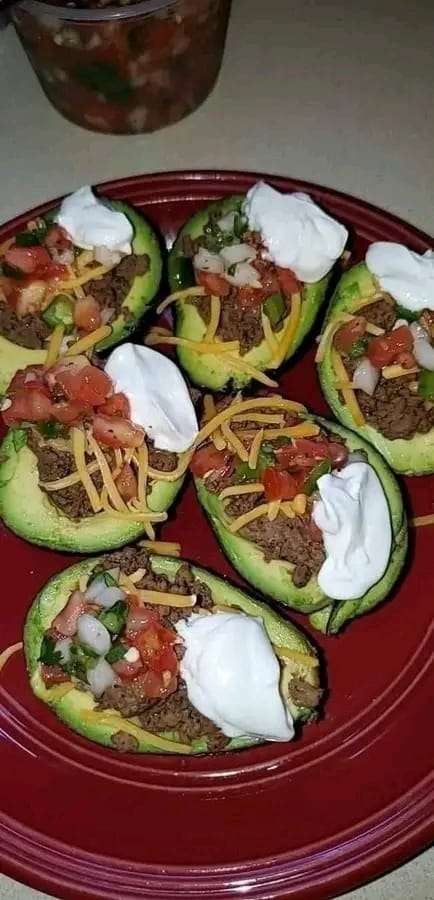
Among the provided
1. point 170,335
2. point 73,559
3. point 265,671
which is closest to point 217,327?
point 170,335

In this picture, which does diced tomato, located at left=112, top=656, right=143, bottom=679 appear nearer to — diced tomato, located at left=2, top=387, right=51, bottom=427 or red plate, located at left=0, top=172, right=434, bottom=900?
red plate, located at left=0, top=172, right=434, bottom=900

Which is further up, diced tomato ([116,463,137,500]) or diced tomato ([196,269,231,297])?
diced tomato ([196,269,231,297])

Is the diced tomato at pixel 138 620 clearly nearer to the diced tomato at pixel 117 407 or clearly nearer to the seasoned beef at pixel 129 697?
the seasoned beef at pixel 129 697

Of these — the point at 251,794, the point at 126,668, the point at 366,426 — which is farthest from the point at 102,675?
the point at 366,426

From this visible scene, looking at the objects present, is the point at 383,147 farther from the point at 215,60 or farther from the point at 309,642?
the point at 309,642

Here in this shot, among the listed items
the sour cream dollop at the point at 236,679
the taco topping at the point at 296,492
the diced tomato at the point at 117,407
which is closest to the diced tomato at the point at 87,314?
the diced tomato at the point at 117,407

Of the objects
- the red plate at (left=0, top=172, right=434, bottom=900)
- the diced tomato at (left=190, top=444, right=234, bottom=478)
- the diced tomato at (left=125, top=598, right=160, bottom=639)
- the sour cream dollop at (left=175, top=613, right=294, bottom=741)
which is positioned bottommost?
the red plate at (left=0, top=172, right=434, bottom=900)

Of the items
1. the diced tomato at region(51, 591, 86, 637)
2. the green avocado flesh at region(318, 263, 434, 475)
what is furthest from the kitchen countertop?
the diced tomato at region(51, 591, 86, 637)
